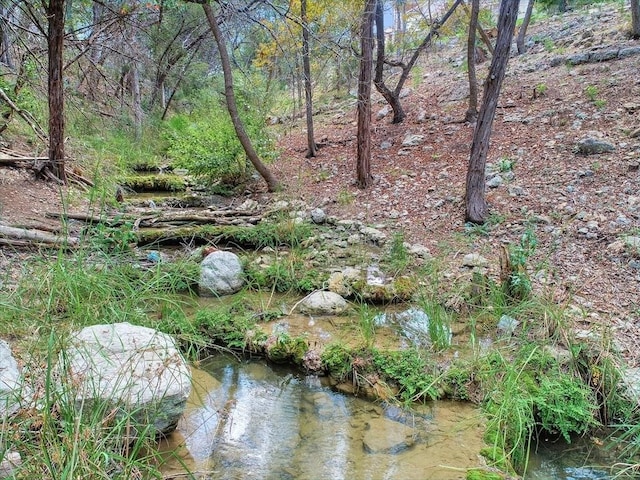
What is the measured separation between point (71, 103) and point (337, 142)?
5238mm

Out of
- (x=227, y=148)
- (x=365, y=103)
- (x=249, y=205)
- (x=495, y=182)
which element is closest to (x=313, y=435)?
(x=495, y=182)

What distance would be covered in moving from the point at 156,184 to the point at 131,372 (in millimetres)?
7570

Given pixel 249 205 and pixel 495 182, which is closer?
pixel 495 182

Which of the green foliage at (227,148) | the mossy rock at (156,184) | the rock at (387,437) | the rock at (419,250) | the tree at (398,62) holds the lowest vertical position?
the rock at (387,437)

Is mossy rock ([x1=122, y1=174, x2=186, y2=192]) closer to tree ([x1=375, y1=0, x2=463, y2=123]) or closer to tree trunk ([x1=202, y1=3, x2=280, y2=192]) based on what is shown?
tree trunk ([x1=202, y1=3, x2=280, y2=192])

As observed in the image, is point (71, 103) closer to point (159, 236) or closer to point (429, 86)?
point (159, 236)

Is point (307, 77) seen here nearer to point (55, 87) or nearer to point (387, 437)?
point (55, 87)

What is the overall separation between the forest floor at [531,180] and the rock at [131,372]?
2.05 meters

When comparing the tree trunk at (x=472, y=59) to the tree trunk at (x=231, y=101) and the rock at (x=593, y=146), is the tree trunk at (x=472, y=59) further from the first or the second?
the tree trunk at (x=231, y=101)

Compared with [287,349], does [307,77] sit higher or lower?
higher

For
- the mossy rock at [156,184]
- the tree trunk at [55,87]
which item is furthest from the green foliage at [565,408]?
the mossy rock at [156,184]

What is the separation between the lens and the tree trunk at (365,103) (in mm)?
6781

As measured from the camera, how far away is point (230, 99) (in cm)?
722

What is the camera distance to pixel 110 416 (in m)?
1.80
